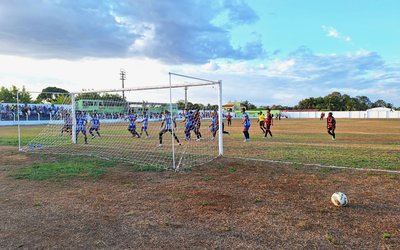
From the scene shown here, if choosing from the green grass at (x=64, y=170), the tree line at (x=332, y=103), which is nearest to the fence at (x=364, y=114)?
the tree line at (x=332, y=103)

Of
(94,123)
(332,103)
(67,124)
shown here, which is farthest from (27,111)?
(332,103)

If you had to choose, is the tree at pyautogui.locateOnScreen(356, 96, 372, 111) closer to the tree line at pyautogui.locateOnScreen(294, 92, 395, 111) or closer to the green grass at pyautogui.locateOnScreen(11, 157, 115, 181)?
the tree line at pyautogui.locateOnScreen(294, 92, 395, 111)

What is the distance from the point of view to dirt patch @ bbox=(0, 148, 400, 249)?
4480mm

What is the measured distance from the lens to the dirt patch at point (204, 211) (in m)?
4.48

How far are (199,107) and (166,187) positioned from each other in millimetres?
9359

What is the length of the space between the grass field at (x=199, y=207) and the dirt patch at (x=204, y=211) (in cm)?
2

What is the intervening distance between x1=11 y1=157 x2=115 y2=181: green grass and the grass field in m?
0.04

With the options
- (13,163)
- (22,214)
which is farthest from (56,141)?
(22,214)

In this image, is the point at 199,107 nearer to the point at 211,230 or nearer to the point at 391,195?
the point at 391,195

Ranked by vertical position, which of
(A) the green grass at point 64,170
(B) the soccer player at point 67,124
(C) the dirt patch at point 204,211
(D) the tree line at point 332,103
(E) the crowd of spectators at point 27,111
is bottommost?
(C) the dirt patch at point 204,211

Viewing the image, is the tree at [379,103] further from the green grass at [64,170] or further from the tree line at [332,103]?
the green grass at [64,170]

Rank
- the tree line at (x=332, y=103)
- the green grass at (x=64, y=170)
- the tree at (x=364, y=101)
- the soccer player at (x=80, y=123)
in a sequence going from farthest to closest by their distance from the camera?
the tree at (x=364, y=101), the tree line at (x=332, y=103), the soccer player at (x=80, y=123), the green grass at (x=64, y=170)

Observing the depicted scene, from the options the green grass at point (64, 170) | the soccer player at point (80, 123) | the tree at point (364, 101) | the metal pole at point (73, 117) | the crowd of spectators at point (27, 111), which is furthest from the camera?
the tree at point (364, 101)

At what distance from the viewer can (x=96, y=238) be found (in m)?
4.57
